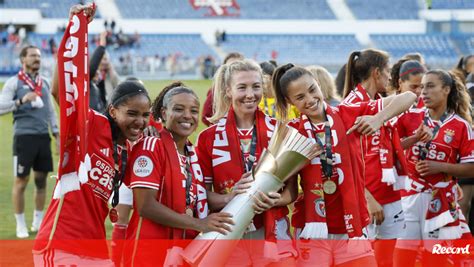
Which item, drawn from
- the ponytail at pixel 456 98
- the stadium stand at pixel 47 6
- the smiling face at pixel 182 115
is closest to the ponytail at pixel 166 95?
the smiling face at pixel 182 115

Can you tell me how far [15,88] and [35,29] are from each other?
153 feet

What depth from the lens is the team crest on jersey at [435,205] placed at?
18.5 feet

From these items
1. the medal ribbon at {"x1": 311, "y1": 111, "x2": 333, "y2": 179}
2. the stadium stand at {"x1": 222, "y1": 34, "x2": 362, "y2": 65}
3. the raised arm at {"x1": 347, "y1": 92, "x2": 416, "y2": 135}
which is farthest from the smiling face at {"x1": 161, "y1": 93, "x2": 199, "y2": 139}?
the stadium stand at {"x1": 222, "y1": 34, "x2": 362, "y2": 65}

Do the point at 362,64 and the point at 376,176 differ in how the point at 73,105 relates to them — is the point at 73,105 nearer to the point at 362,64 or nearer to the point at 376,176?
the point at 362,64

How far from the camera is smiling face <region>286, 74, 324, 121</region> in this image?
429cm

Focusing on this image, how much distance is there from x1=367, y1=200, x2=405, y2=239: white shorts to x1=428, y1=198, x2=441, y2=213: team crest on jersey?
1.36 ft

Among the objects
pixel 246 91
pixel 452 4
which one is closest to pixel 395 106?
pixel 246 91

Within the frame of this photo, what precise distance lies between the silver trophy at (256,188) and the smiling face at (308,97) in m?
0.32

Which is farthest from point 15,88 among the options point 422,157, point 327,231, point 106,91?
point 327,231

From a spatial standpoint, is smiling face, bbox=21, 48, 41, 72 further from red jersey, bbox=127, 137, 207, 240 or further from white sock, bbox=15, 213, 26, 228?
red jersey, bbox=127, 137, 207, 240

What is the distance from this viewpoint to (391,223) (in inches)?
208

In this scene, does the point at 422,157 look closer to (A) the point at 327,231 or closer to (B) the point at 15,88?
(A) the point at 327,231

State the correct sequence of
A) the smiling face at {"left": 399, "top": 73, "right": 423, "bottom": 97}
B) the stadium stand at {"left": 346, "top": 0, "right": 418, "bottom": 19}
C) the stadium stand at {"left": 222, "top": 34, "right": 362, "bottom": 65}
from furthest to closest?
the stadium stand at {"left": 346, "top": 0, "right": 418, "bottom": 19}
the stadium stand at {"left": 222, "top": 34, "right": 362, "bottom": 65}
the smiling face at {"left": 399, "top": 73, "right": 423, "bottom": 97}

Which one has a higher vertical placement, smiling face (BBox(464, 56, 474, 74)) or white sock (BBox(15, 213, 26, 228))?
smiling face (BBox(464, 56, 474, 74))
